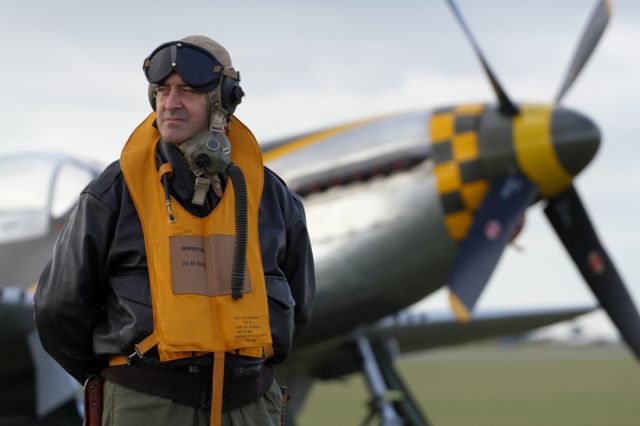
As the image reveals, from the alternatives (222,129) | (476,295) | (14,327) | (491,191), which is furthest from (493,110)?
(222,129)

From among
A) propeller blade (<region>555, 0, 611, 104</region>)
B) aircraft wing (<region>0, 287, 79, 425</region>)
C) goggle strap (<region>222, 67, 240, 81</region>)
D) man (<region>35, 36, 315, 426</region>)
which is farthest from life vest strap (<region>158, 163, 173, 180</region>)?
propeller blade (<region>555, 0, 611, 104</region>)

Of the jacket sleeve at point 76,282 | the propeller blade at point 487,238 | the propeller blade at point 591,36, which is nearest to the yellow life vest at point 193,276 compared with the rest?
the jacket sleeve at point 76,282

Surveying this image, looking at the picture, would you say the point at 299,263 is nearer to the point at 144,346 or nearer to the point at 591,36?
the point at 144,346

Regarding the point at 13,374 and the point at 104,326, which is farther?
the point at 13,374

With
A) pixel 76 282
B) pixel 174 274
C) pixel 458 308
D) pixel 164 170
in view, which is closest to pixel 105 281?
pixel 76 282

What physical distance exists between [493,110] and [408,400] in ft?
7.50

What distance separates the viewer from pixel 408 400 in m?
7.92

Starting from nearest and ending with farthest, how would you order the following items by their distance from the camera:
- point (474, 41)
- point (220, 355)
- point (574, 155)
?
point (220, 355) → point (574, 155) → point (474, 41)

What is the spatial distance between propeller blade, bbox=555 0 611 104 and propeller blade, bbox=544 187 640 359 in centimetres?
86

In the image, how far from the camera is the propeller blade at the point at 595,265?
7172 millimetres

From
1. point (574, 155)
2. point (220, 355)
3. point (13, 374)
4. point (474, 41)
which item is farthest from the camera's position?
point (13, 374)

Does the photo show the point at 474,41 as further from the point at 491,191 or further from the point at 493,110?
the point at 491,191

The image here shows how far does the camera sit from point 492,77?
22.4ft

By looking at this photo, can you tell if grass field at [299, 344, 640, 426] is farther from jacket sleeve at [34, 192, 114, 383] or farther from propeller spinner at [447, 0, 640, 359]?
jacket sleeve at [34, 192, 114, 383]
